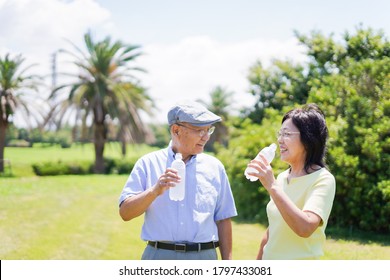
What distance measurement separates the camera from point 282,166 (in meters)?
10.6

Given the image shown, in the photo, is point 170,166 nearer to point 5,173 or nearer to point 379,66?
point 379,66

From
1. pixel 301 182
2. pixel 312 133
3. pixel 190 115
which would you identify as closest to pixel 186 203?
pixel 190 115

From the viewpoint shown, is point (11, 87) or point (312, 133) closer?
point (312, 133)

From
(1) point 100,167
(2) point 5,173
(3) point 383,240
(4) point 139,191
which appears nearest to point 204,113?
(4) point 139,191

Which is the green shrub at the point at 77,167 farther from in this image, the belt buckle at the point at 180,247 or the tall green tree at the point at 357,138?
the belt buckle at the point at 180,247

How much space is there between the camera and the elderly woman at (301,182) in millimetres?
2756

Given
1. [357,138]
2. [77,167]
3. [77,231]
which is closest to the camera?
[357,138]

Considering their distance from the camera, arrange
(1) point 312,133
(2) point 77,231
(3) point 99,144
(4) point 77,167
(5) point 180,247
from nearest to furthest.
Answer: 1. (1) point 312,133
2. (5) point 180,247
3. (2) point 77,231
4. (4) point 77,167
5. (3) point 99,144

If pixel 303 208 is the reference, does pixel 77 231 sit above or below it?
below

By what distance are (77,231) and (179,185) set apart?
792cm

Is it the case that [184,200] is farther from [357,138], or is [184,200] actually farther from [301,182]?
[357,138]

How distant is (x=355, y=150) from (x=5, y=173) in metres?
12.7

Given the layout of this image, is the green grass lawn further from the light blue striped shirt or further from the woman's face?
the woman's face

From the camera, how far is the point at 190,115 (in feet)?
9.90
